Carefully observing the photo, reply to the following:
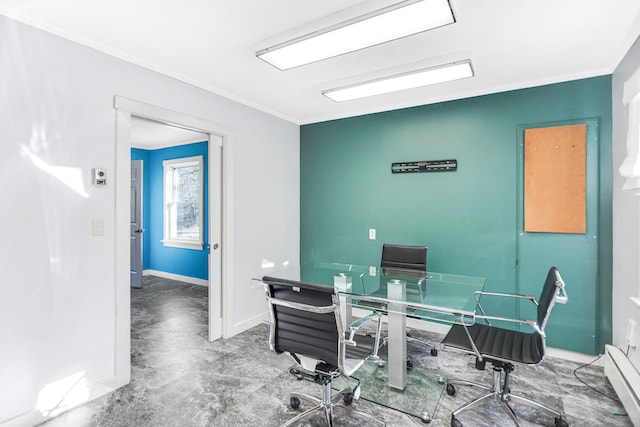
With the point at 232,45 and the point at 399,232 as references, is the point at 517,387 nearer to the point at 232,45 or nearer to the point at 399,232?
the point at 399,232

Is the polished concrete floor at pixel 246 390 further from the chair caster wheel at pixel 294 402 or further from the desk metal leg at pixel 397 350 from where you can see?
the desk metal leg at pixel 397 350

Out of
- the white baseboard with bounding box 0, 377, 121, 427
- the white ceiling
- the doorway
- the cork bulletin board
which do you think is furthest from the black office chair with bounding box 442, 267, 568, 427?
the doorway

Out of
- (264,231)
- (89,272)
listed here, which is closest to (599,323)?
(264,231)

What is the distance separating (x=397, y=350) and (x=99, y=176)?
2.46 metres

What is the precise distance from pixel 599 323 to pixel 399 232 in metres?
1.90

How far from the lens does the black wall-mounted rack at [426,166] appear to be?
3.40 m

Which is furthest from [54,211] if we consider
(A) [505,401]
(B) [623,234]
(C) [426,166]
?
(B) [623,234]

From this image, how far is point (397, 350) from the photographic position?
2.32m

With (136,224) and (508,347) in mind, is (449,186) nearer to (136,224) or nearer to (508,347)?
(508,347)

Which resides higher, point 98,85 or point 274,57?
point 274,57

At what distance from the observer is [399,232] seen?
147 inches

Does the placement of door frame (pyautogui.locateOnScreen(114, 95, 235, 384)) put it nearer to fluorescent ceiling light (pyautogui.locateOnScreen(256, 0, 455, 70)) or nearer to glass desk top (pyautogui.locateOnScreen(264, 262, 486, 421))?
glass desk top (pyautogui.locateOnScreen(264, 262, 486, 421))

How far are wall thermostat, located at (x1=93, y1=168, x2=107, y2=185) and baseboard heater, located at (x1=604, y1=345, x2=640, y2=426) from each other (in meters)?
3.66

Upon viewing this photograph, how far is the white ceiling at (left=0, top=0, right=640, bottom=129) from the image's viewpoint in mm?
1893
